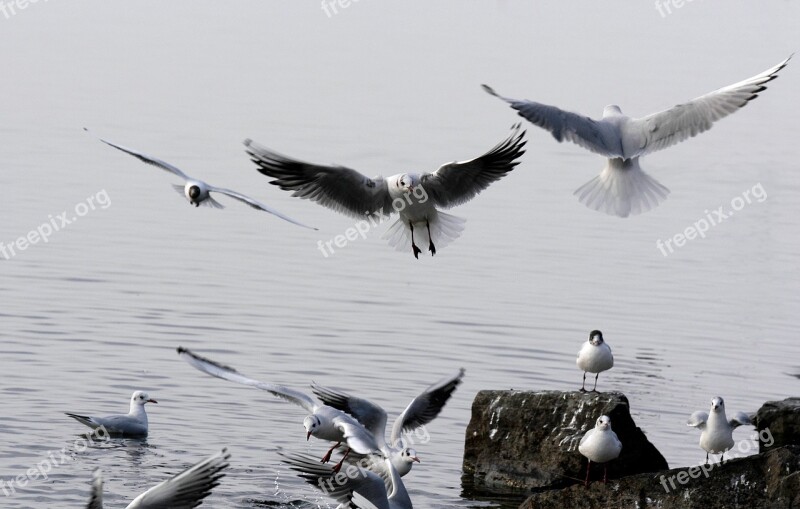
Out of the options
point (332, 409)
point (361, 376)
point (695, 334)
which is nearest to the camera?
point (332, 409)

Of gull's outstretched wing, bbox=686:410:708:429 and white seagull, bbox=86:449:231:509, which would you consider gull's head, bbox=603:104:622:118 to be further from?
white seagull, bbox=86:449:231:509

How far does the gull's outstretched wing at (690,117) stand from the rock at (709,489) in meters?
3.00

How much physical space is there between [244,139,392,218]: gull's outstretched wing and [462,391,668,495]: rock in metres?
1.75

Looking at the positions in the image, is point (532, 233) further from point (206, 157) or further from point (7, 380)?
point (7, 380)

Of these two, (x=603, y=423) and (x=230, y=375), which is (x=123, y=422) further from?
(x=603, y=423)

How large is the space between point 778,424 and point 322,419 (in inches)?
147

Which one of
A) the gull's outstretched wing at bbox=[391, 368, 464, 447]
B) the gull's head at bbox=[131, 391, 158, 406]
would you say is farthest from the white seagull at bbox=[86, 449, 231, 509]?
the gull's head at bbox=[131, 391, 158, 406]

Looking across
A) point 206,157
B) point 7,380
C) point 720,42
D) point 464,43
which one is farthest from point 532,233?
A: point 720,42

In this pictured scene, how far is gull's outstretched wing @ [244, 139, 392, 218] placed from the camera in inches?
418

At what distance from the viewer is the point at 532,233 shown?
19.7 metres

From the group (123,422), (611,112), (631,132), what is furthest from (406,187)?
(123,422)

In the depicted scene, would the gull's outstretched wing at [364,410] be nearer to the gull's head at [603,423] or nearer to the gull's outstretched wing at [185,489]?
the gull's head at [603,423]

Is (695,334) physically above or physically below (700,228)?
below

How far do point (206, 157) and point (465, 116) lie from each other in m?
6.85
